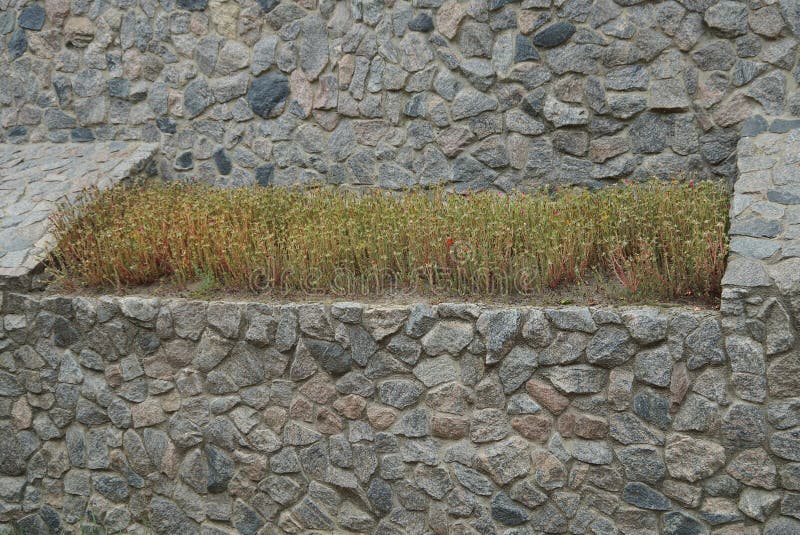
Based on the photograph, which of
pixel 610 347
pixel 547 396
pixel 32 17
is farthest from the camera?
pixel 32 17

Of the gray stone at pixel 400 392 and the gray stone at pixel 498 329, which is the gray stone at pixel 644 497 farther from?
the gray stone at pixel 400 392

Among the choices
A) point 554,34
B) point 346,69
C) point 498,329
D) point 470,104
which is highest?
point 554,34

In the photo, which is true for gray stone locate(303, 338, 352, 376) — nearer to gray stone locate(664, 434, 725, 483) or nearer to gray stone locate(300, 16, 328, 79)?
gray stone locate(664, 434, 725, 483)

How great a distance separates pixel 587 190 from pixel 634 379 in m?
2.34

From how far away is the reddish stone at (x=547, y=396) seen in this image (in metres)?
5.18

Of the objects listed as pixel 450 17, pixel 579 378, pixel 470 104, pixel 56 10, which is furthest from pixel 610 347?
pixel 56 10

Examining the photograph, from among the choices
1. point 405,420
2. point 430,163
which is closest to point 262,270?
point 405,420

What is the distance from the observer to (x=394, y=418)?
18.3 ft

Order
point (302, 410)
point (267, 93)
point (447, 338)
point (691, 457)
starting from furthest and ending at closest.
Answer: point (267, 93) < point (302, 410) < point (447, 338) < point (691, 457)

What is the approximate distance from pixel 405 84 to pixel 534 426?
→ 3.73 metres

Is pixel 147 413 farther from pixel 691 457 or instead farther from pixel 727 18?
pixel 727 18

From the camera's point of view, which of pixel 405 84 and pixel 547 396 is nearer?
pixel 547 396

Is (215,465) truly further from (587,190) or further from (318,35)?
(318,35)

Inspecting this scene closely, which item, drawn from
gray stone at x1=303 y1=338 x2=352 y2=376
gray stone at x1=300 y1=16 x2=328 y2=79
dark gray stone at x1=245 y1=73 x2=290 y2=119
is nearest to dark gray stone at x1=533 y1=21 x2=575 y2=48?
gray stone at x1=300 y1=16 x2=328 y2=79
